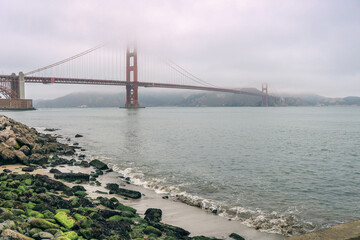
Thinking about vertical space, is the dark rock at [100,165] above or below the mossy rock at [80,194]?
below

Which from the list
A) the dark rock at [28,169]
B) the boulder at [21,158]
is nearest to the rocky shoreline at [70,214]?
the dark rock at [28,169]

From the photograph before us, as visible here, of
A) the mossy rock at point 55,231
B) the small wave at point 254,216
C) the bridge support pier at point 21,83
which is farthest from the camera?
the bridge support pier at point 21,83

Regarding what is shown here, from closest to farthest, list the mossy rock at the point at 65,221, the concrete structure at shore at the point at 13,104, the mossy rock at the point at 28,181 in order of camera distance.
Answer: the mossy rock at the point at 65,221 < the mossy rock at the point at 28,181 < the concrete structure at shore at the point at 13,104

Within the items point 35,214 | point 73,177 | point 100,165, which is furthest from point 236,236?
point 100,165

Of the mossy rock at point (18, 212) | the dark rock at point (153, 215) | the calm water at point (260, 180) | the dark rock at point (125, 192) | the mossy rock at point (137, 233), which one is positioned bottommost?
the calm water at point (260, 180)

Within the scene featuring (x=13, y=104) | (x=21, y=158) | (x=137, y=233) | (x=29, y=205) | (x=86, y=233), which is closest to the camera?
(x=86, y=233)

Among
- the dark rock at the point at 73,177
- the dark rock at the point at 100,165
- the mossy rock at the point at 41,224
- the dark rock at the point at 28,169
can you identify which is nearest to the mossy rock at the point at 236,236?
the mossy rock at the point at 41,224

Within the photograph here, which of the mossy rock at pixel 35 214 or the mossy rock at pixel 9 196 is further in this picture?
the mossy rock at pixel 9 196

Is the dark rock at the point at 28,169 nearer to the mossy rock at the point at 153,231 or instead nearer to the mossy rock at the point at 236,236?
the mossy rock at the point at 153,231

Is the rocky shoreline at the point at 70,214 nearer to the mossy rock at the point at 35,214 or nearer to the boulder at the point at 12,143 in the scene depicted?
the mossy rock at the point at 35,214

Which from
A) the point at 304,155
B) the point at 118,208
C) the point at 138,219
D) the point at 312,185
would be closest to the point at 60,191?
the point at 118,208

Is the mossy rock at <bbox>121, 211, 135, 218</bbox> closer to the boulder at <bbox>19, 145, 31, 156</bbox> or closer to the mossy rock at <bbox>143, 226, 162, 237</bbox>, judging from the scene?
the mossy rock at <bbox>143, 226, 162, 237</bbox>

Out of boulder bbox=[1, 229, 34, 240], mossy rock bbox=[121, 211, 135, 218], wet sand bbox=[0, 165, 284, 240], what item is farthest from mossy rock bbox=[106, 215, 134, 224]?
boulder bbox=[1, 229, 34, 240]

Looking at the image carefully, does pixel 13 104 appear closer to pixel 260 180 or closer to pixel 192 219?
pixel 260 180
